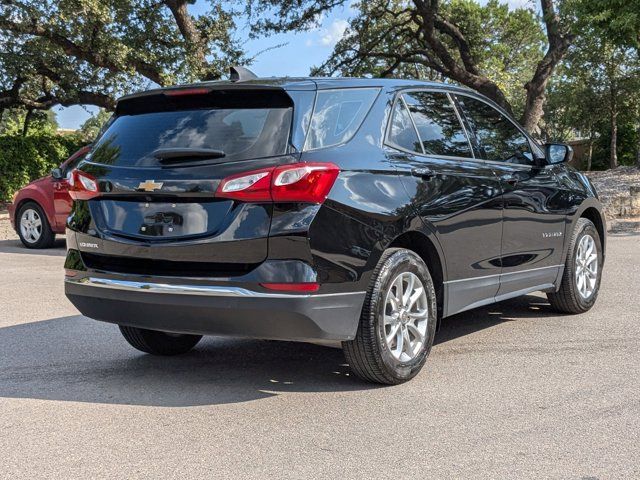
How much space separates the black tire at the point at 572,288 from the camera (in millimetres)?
6812

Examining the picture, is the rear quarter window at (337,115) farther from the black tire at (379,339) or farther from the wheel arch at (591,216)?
the wheel arch at (591,216)

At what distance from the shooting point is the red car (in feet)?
42.7

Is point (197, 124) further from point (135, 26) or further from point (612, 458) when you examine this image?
point (135, 26)

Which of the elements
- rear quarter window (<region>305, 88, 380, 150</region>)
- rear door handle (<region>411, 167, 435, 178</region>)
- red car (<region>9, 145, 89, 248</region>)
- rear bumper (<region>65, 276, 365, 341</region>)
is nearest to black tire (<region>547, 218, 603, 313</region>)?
rear door handle (<region>411, 167, 435, 178</region>)

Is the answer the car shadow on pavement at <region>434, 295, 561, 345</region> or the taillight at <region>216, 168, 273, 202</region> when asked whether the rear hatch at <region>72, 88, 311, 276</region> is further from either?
the car shadow on pavement at <region>434, 295, 561, 345</region>

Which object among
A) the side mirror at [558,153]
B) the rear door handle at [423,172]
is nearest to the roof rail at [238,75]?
the rear door handle at [423,172]

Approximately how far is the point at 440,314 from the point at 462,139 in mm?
1310

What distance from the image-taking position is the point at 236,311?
14.0 ft

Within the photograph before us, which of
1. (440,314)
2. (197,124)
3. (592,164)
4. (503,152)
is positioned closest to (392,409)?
(440,314)

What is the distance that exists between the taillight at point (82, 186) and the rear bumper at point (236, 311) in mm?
601

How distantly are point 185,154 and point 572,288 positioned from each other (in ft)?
12.7

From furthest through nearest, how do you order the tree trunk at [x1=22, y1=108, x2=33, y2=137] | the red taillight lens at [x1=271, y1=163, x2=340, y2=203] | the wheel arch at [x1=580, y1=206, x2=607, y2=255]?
the tree trunk at [x1=22, y1=108, x2=33, y2=137], the wheel arch at [x1=580, y1=206, x2=607, y2=255], the red taillight lens at [x1=271, y1=163, x2=340, y2=203]

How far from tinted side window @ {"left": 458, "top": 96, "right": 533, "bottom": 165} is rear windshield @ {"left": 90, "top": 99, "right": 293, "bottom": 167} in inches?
78.2

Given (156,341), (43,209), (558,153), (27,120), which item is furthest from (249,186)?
(27,120)
